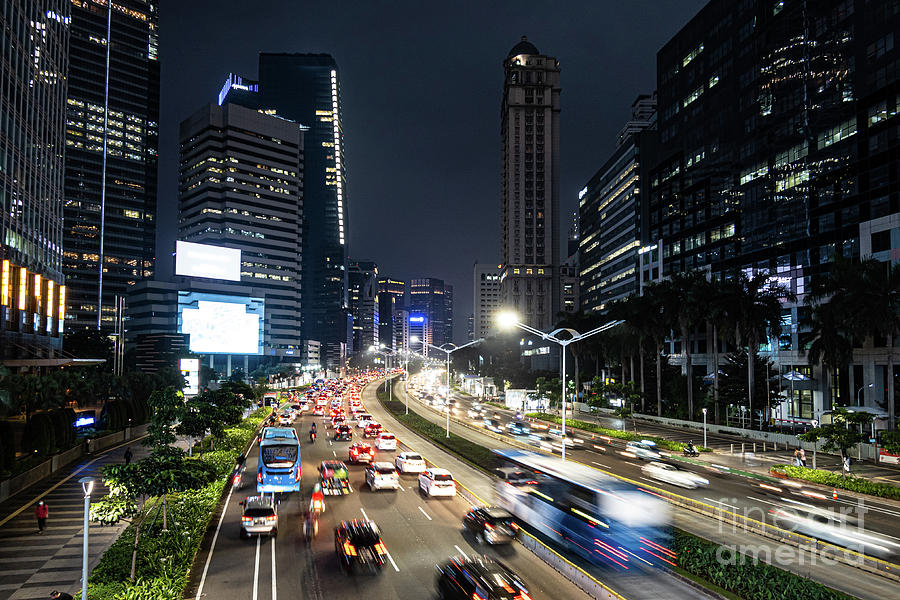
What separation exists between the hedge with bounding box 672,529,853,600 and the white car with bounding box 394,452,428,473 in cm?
2286

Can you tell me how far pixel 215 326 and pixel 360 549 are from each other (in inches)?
4683

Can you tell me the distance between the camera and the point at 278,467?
34.5 meters

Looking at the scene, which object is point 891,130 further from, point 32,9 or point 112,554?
point 32,9

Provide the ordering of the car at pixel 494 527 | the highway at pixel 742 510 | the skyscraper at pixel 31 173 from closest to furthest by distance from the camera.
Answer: the highway at pixel 742 510
the car at pixel 494 527
the skyscraper at pixel 31 173

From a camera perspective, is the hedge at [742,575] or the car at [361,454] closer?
the hedge at [742,575]

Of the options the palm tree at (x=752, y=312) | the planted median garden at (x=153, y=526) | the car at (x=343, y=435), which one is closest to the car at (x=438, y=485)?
the planted median garden at (x=153, y=526)

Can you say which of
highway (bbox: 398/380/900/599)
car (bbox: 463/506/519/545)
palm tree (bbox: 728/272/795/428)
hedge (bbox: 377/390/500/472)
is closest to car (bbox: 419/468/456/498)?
hedge (bbox: 377/390/500/472)

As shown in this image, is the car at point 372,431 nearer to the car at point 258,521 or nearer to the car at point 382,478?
the car at point 382,478

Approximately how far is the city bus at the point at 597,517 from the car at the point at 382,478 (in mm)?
11208

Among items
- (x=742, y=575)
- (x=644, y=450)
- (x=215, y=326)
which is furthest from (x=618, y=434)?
(x=215, y=326)

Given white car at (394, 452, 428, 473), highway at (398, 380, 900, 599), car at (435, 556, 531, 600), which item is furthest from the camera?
white car at (394, 452, 428, 473)

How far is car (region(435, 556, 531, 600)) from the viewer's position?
52.8ft

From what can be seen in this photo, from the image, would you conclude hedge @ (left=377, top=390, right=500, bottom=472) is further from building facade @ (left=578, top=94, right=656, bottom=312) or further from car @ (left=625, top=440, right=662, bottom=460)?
building facade @ (left=578, top=94, right=656, bottom=312)

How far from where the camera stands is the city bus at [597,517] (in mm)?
21547
